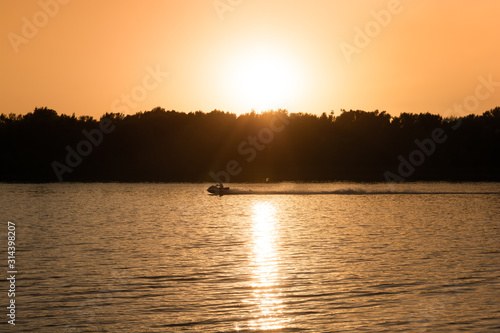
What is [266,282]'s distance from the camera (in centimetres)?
3078

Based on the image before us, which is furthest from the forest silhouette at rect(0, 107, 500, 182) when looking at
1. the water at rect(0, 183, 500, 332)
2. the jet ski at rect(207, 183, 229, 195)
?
the water at rect(0, 183, 500, 332)

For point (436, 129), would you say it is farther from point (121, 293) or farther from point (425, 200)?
point (121, 293)

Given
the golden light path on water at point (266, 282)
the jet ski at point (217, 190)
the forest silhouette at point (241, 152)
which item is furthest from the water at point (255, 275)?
the forest silhouette at point (241, 152)

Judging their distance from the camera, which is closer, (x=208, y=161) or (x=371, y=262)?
(x=371, y=262)

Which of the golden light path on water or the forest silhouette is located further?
the forest silhouette

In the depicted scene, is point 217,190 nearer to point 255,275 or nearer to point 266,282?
point 255,275

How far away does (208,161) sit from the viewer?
190 meters

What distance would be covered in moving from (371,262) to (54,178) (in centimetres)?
15364

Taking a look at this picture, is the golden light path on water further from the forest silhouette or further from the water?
the forest silhouette

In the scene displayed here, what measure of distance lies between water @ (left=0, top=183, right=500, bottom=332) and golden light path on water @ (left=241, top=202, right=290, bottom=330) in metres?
0.08

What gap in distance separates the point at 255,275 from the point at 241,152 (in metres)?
159

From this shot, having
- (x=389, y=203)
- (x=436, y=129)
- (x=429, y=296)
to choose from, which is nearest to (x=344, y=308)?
(x=429, y=296)

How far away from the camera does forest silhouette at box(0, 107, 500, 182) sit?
17825 cm

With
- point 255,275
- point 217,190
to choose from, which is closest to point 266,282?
point 255,275
